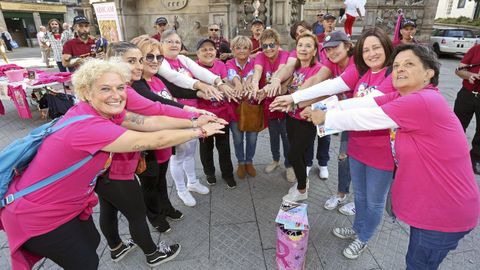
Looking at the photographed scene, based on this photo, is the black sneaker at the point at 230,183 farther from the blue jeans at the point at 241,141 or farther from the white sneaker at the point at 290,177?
the white sneaker at the point at 290,177

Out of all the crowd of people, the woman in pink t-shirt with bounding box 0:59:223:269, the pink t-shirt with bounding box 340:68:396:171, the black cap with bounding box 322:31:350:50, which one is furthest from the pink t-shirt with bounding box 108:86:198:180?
the black cap with bounding box 322:31:350:50

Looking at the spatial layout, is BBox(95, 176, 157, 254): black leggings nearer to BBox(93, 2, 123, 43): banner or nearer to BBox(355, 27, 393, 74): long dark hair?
BBox(355, 27, 393, 74): long dark hair

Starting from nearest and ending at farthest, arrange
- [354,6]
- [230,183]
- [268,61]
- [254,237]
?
[254,237]
[268,61]
[230,183]
[354,6]

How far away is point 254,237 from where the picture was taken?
3.06 m

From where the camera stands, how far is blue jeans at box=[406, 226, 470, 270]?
182cm

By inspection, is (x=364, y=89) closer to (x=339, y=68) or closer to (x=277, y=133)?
(x=339, y=68)

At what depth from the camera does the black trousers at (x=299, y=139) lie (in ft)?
10.5

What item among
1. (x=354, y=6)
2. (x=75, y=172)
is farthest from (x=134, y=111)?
(x=354, y=6)

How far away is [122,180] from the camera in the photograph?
2191mm

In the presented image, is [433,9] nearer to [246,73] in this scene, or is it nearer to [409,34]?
[409,34]

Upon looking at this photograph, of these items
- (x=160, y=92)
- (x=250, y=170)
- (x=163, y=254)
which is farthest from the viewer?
(x=250, y=170)

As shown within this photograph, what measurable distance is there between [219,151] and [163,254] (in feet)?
5.27

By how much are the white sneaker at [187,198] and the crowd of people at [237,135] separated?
18 mm

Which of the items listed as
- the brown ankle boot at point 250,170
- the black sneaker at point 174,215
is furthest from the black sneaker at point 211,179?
the black sneaker at point 174,215
